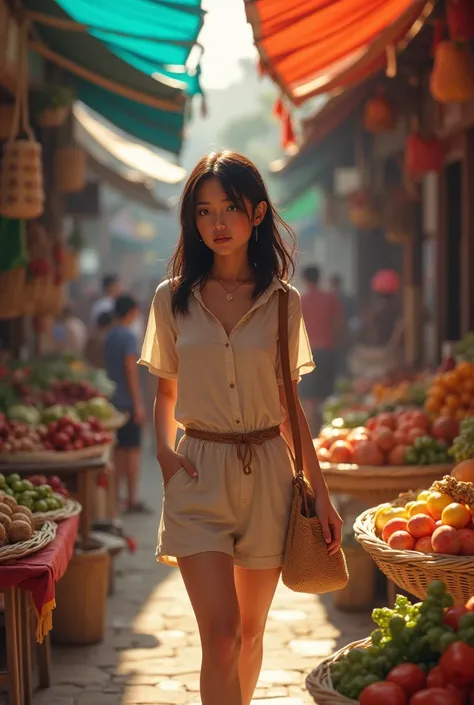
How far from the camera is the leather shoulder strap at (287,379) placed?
408cm

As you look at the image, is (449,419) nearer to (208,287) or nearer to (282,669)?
(282,669)

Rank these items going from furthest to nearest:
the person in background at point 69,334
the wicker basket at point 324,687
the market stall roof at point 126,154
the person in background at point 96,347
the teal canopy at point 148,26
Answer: the person in background at point 69,334 → the market stall roof at point 126,154 → the person in background at point 96,347 → the teal canopy at point 148,26 → the wicker basket at point 324,687

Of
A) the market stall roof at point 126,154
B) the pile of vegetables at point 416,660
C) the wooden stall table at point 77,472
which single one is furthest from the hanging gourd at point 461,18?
the market stall roof at point 126,154

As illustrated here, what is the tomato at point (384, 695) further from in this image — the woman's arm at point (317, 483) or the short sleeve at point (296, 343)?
the short sleeve at point (296, 343)

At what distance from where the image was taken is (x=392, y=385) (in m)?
11.0

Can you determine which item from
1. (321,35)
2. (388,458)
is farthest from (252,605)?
(321,35)

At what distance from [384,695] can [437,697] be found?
14 centimetres

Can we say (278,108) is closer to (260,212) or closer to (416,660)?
(260,212)

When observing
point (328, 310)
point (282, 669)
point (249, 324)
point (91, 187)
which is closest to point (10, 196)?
point (282, 669)

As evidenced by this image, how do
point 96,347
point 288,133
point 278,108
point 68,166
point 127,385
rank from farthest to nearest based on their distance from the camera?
point 96,347, point 68,166, point 127,385, point 288,133, point 278,108

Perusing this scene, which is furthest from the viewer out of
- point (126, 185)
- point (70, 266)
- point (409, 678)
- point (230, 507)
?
point (126, 185)

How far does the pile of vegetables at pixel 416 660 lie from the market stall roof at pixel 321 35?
3493 mm

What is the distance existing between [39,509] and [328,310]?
876cm

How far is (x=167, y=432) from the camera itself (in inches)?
163
